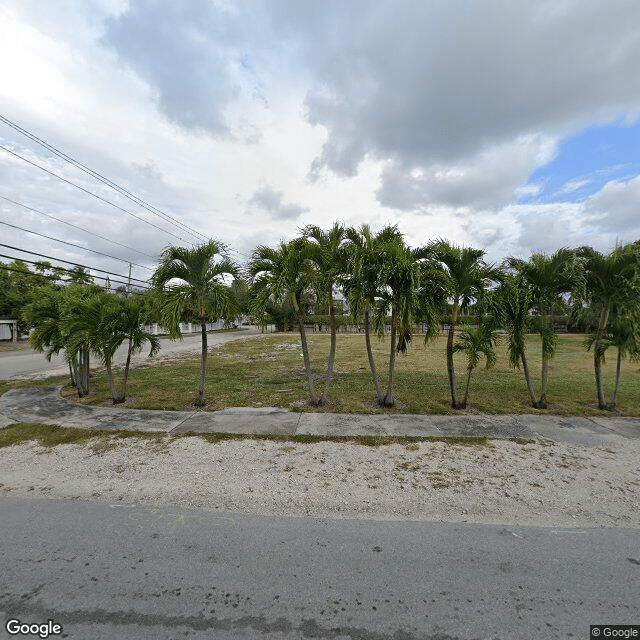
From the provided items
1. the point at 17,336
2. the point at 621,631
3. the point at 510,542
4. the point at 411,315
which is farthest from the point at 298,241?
the point at 17,336

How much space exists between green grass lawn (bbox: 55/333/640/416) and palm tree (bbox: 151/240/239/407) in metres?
2.20

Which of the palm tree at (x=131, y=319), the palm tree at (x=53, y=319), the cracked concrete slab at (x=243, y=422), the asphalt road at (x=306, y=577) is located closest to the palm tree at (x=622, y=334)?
the asphalt road at (x=306, y=577)

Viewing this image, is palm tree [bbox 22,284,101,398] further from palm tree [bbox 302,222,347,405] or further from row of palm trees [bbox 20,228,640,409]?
palm tree [bbox 302,222,347,405]

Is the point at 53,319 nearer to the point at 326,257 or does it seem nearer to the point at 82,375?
the point at 82,375

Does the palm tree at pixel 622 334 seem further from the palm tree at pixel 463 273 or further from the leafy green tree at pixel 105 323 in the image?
the leafy green tree at pixel 105 323

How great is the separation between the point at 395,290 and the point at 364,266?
0.88 metres

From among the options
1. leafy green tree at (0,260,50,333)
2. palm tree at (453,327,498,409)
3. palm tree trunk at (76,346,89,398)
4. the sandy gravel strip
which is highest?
leafy green tree at (0,260,50,333)

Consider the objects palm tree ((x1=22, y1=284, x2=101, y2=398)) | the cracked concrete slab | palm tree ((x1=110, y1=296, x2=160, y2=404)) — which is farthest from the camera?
palm tree ((x1=22, y1=284, x2=101, y2=398))

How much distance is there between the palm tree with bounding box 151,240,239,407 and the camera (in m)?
7.62
